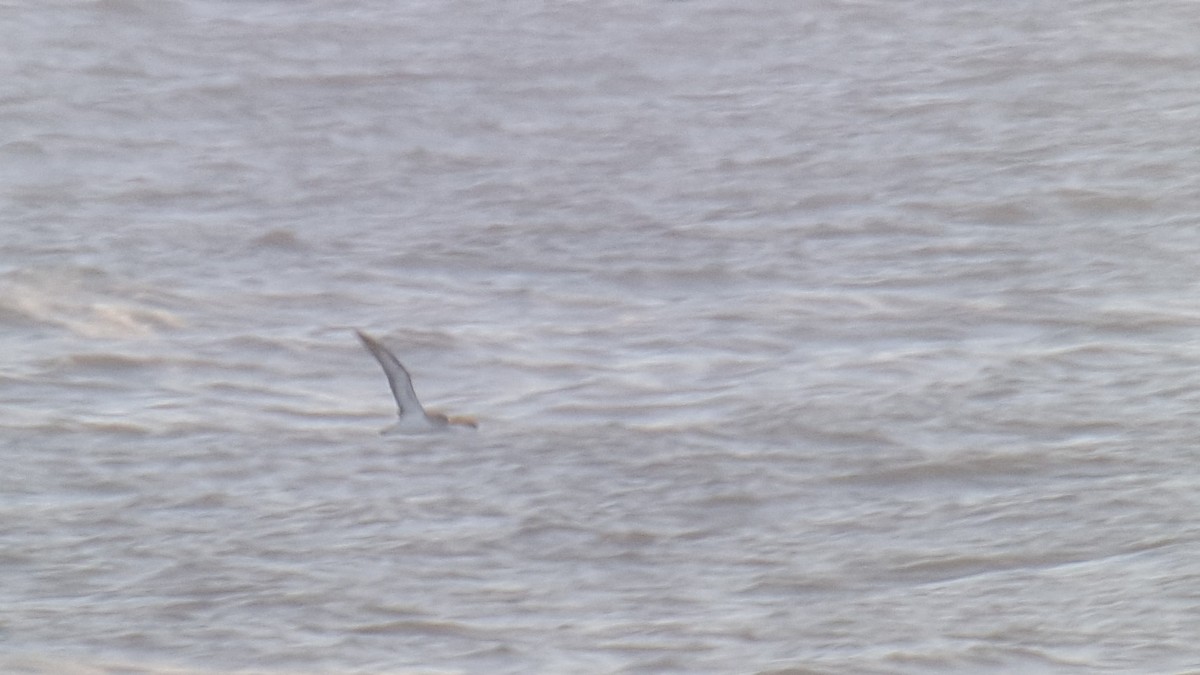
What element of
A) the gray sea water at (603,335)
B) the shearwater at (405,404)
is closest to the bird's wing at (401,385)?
the shearwater at (405,404)

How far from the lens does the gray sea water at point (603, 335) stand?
5.98 metres

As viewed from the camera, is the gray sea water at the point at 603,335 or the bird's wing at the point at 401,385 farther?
the bird's wing at the point at 401,385

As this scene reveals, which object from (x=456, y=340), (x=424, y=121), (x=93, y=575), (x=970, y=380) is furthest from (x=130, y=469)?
(x=424, y=121)

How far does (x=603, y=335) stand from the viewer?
8.13 meters

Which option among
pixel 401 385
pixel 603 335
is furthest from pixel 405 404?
pixel 603 335

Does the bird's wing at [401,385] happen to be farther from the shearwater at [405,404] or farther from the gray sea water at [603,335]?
the gray sea water at [603,335]

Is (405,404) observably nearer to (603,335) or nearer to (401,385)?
(401,385)

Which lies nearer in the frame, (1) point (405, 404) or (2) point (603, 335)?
(1) point (405, 404)

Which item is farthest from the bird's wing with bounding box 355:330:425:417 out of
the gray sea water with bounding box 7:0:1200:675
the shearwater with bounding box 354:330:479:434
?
the gray sea water with bounding box 7:0:1200:675

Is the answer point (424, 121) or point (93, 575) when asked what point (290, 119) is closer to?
point (424, 121)

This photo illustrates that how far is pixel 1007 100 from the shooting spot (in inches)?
394

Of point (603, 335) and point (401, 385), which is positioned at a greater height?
point (401, 385)

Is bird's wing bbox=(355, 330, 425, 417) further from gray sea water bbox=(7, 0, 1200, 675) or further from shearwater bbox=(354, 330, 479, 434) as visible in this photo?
gray sea water bbox=(7, 0, 1200, 675)

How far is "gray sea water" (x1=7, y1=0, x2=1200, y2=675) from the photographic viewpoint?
5.98 metres
